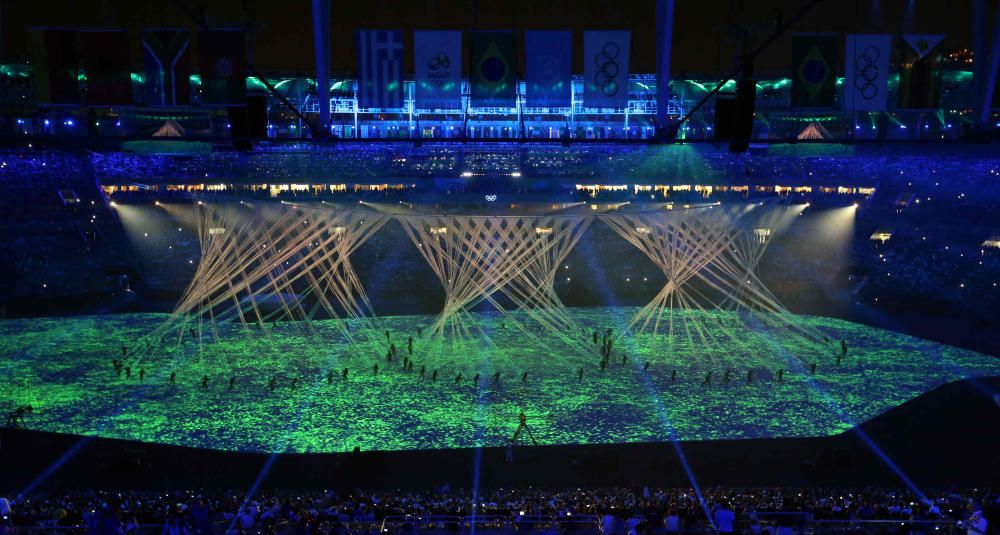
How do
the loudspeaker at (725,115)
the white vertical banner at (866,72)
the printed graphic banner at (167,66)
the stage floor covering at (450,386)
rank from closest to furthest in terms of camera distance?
the loudspeaker at (725,115)
the printed graphic banner at (167,66)
the white vertical banner at (866,72)
the stage floor covering at (450,386)

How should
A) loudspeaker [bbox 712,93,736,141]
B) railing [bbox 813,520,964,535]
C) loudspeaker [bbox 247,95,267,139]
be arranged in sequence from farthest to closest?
loudspeaker [bbox 247,95,267,139] → loudspeaker [bbox 712,93,736,141] → railing [bbox 813,520,964,535]

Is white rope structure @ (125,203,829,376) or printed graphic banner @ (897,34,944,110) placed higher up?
printed graphic banner @ (897,34,944,110)

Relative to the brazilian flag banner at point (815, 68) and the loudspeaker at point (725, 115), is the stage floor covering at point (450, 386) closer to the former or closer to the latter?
the loudspeaker at point (725, 115)

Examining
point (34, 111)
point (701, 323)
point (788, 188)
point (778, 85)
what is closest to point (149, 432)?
point (34, 111)

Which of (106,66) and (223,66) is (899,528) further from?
(106,66)

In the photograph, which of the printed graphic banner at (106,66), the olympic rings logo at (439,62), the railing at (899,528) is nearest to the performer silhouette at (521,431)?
the olympic rings logo at (439,62)

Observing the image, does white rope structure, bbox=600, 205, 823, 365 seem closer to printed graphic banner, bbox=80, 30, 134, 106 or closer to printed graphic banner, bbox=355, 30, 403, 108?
printed graphic banner, bbox=355, 30, 403, 108

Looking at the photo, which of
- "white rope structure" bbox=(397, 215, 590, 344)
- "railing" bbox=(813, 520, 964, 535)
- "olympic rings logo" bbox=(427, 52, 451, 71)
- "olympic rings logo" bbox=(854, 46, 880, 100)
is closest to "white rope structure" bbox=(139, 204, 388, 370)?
"white rope structure" bbox=(397, 215, 590, 344)

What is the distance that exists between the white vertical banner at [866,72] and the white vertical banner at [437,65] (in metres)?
7.73

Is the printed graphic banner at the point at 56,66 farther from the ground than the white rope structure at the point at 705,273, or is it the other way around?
the printed graphic banner at the point at 56,66

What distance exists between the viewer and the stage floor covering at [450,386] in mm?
19000

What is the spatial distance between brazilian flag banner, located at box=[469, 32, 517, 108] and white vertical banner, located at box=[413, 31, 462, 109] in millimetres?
435

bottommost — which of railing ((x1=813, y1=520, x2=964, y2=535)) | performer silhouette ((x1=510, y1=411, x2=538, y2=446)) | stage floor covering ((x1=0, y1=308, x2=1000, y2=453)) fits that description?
stage floor covering ((x1=0, y1=308, x2=1000, y2=453))

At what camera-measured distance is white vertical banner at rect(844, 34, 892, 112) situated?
55.3ft
